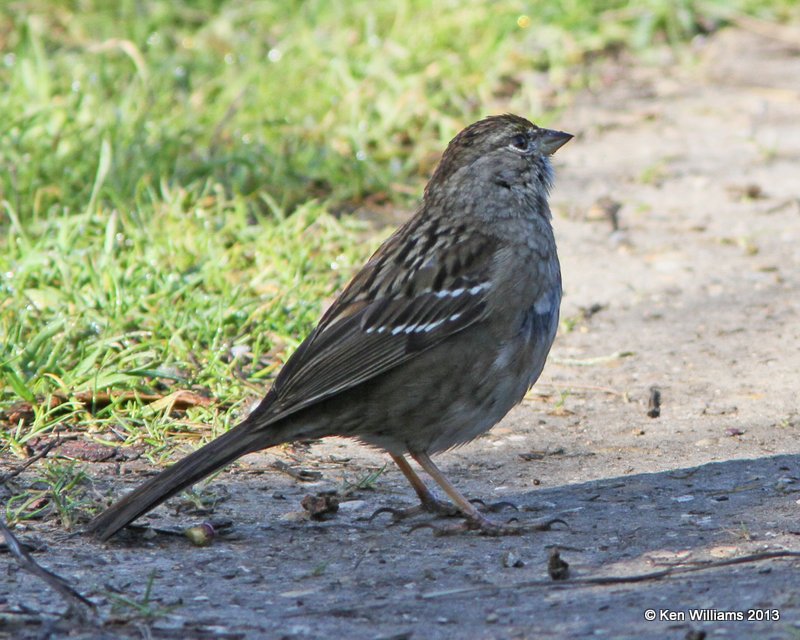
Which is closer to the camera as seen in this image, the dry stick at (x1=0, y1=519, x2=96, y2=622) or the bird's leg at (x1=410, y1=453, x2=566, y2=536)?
the dry stick at (x1=0, y1=519, x2=96, y2=622)

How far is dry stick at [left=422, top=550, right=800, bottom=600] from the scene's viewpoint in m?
3.46

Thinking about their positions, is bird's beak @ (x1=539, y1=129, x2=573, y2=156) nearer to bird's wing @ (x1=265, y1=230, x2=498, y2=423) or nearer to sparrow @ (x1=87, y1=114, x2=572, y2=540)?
sparrow @ (x1=87, y1=114, x2=572, y2=540)

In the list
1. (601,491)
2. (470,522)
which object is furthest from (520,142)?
(470,522)

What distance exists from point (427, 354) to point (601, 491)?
76 centimetres

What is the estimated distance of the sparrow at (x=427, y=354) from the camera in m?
4.07

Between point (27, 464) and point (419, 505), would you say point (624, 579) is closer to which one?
point (419, 505)

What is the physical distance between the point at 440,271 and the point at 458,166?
1.49ft

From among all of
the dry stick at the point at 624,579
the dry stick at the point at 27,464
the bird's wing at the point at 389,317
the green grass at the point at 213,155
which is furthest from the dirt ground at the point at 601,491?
the green grass at the point at 213,155

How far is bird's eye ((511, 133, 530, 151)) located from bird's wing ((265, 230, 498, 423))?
1.43 feet

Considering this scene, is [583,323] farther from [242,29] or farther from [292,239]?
[242,29]

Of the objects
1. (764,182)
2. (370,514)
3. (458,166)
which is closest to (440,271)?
(458,166)

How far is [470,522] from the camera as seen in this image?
4.09 meters

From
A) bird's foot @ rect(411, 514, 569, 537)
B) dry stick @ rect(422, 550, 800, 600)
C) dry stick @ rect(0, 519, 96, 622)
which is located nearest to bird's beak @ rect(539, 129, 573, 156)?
bird's foot @ rect(411, 514, 569, 537)

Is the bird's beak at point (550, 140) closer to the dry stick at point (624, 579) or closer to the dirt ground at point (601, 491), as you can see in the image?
the dirt ground at point (601, 491)
